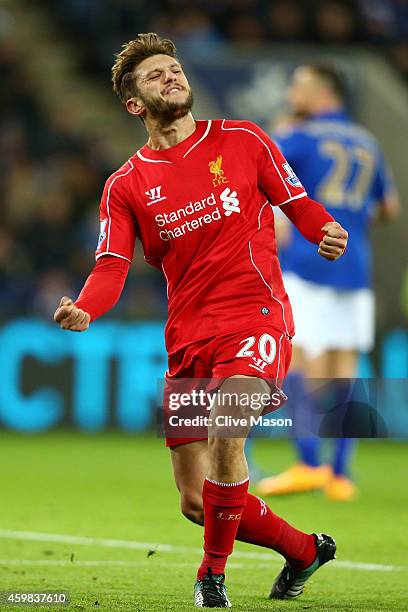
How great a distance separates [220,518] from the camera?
4594 mm

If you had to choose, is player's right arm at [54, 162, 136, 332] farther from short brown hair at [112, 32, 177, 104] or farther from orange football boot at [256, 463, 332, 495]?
Result: orange football boot at [256, 463, 332, 495]

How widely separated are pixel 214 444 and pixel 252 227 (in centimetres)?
83

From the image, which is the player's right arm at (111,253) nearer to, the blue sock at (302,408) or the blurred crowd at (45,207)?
the blue sock at (302,408)

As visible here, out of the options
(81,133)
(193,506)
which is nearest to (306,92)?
(193,506)

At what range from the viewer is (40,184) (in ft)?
46.4

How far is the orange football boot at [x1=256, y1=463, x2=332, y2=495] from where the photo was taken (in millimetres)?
8023

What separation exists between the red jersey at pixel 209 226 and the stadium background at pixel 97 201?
2918 mm

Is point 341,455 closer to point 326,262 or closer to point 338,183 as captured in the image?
point 326,262

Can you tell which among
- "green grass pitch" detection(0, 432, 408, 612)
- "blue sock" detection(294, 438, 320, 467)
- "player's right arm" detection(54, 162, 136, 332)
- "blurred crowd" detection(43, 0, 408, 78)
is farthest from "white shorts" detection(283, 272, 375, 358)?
"blurred crowd" detection(43, 0, 408, 78)

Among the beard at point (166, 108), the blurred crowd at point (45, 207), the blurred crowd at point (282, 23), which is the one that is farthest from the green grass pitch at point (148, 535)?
the blurred crowd at point (282, 23)

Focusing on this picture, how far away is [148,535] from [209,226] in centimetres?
227

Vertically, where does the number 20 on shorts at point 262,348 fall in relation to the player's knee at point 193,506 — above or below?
above

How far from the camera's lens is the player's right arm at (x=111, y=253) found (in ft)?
15.3

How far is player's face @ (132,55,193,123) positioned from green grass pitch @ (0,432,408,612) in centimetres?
175
